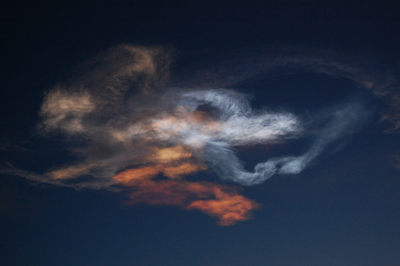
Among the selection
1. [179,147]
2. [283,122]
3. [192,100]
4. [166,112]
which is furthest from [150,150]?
[283,122]

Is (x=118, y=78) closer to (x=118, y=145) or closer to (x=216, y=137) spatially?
(x=118, y=145)

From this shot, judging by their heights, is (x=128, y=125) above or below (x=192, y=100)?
below

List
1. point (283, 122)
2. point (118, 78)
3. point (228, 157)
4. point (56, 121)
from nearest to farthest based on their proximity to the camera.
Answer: point (118, 78), point (56, 121), point (283, 122), point (228, 157)

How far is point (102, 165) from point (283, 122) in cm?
899

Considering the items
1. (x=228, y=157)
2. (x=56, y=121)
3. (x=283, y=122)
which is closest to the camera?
(x=56, y=121)

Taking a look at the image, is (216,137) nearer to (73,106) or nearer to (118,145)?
(118,145)

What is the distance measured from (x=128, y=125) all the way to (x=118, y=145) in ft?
3.86

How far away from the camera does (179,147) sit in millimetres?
9672

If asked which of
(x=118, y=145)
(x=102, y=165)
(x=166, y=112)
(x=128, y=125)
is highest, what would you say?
(x=166, y=112)

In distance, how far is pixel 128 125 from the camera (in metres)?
8.91

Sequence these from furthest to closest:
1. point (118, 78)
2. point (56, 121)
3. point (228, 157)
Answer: point (228, 157)
point (56, 121)
point (118, 78)

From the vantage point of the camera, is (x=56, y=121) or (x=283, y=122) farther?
(x=283, y=122)

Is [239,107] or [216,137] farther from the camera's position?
[216,137]

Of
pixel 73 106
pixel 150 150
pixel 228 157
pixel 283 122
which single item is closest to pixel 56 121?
pixel 73 106
